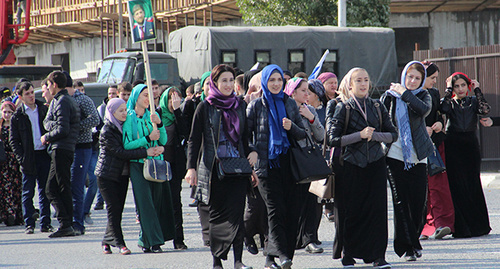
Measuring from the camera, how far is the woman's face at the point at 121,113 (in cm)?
825

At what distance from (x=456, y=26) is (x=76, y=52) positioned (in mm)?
19417

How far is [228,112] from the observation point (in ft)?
22.9

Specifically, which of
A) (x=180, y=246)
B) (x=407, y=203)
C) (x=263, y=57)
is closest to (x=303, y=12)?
(x=263, y=57)

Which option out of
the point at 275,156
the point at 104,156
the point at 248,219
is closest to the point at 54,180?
the point at 104,156

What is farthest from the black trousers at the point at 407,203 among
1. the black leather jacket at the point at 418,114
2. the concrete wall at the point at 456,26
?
the concrete wall at the point at 456,26

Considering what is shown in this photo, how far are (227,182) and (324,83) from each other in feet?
10.4

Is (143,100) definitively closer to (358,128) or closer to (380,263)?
(358,128)

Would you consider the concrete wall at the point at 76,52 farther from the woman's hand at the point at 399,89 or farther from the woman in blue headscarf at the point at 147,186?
the woman's hand at the point at 399,89

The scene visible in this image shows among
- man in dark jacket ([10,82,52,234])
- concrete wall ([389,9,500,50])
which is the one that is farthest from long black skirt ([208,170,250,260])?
concrete wall ([389,9,500,50])

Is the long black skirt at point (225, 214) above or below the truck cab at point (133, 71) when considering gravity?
below

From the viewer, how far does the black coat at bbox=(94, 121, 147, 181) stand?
8.16 m

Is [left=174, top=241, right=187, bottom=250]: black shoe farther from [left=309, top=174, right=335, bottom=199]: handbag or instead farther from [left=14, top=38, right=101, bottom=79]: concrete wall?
[left=14, top=38, right=101, bottom=79]: concrete wall

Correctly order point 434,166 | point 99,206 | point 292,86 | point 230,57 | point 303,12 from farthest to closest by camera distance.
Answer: point 303,12 → point 230,57 → point 99,206 → point 434,166 → point 292,86

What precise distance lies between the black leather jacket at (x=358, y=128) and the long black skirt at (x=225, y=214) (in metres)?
0.92
